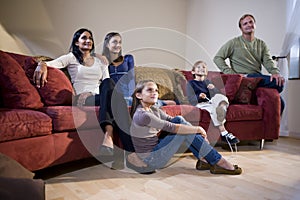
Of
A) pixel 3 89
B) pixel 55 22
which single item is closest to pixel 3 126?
pixel 3 89

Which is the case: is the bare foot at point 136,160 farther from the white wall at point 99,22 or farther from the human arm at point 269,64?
the human arm at point 269,64

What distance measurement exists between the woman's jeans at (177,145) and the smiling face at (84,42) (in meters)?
1.01

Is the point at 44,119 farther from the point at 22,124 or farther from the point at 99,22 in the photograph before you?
the point at 99,22

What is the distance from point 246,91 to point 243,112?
0.94 ft

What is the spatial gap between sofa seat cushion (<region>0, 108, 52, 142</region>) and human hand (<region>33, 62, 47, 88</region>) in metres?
0.31

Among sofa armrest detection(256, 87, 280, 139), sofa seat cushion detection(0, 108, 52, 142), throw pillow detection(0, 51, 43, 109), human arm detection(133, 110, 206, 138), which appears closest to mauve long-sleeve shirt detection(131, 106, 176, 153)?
human arm detection(133, 110, 206, 138)

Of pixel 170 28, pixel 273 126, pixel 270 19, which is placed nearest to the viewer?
pixel 273 126

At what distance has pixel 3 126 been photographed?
1.35 metres

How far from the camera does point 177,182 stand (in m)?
1.58

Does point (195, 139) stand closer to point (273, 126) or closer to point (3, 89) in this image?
point (273, 126)

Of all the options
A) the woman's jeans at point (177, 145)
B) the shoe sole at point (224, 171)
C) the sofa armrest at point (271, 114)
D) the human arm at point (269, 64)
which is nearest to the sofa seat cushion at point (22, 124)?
the woman's jeans at point (177, 145)

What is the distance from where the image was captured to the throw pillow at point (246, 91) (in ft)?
8.41

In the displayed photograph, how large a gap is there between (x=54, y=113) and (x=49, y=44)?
1.43 meters

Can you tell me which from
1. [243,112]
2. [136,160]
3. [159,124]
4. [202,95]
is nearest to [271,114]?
[243,112]
